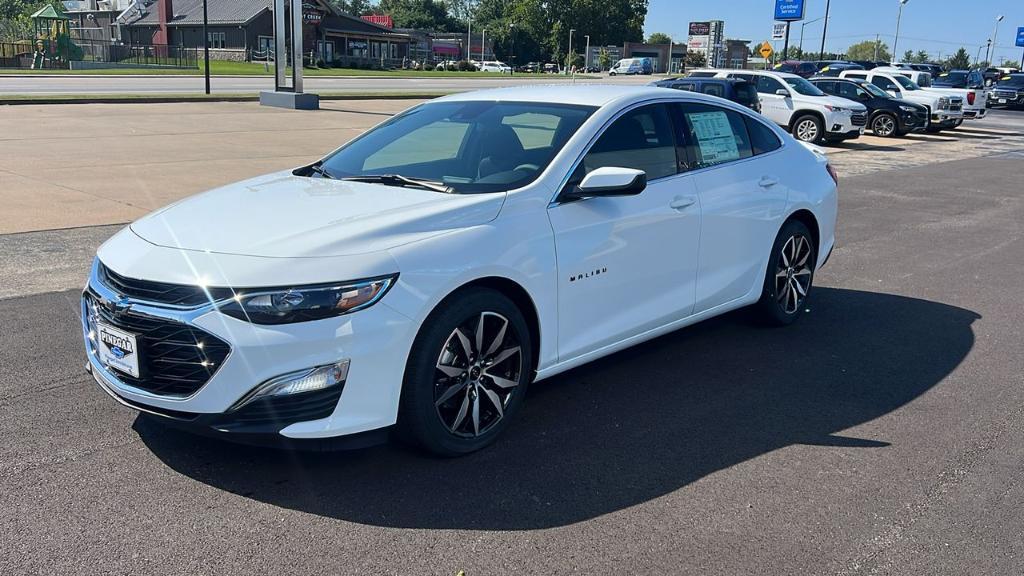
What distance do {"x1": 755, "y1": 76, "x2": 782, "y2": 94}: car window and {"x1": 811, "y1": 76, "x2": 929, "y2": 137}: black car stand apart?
317 cm

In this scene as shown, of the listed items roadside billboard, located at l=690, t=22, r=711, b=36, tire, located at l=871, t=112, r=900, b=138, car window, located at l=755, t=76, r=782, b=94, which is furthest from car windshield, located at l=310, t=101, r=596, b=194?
roadside billboard, located at l=690, t=22, r=711, b=36

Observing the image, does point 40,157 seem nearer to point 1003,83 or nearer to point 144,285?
point 144,285

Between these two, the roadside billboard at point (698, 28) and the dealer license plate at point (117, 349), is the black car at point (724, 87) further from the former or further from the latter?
the roadside billboard at point (698, 28)

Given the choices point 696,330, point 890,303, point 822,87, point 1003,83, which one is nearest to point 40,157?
point 696,330

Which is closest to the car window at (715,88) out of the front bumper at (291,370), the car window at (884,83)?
the car window at (884,83)

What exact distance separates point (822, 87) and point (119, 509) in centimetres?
2412

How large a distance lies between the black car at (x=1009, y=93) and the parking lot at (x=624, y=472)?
149ft

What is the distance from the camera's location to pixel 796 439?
4.42 m

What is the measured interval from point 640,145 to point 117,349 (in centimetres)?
289

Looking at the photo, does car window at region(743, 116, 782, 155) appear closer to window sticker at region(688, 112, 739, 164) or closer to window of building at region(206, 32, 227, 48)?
window sticker at region(688, 112, 739, 164)

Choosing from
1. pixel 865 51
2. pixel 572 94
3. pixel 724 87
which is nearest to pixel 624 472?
pixel 572 94

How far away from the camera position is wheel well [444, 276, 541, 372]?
3945 mm

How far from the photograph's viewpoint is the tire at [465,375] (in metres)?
3.73

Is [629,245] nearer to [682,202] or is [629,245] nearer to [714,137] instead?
[682,202]
